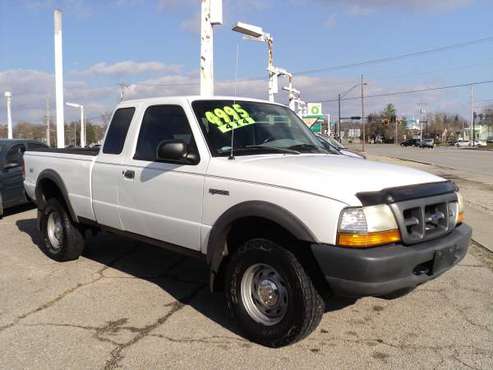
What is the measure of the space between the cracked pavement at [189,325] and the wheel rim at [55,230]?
44 centimetres

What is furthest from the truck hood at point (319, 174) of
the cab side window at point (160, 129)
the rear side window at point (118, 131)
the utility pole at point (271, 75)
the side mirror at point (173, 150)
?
the utility pole at point (271, 75)

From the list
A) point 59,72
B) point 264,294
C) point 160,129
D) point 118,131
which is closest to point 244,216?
point 264,294

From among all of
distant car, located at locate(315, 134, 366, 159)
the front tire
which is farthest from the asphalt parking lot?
distant car, located at locate(315, 134, 366, 159)

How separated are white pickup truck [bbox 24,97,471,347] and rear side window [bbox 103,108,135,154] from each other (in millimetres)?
22

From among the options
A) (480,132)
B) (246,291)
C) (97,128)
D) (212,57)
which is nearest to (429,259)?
(246,291)

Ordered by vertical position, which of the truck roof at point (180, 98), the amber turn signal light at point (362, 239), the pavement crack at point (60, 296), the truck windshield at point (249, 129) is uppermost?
the truck roof at point (180, 98)

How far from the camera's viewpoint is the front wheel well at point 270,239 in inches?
144

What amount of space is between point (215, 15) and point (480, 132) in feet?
487

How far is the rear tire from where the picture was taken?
6.33 m

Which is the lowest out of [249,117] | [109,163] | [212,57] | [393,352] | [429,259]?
[393,352]

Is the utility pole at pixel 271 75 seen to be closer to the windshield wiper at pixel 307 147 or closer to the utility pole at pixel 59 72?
the utility pole at pixel 59 72

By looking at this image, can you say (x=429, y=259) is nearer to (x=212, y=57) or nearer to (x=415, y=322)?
(x=415, y=322)

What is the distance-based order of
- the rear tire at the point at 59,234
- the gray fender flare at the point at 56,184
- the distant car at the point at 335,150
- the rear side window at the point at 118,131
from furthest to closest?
the rear tire at the point at 59,234 < the gray fender flare at the point at 56,184 < the distant car at the point at 335,150 < the rear side window at the point at 118,131

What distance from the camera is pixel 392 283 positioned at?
341 centimetres
